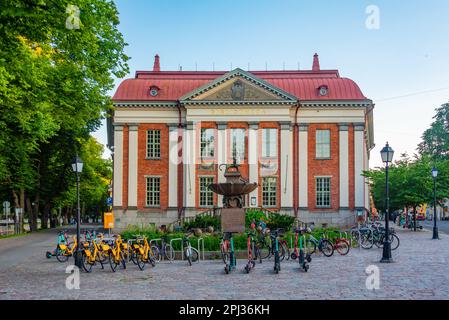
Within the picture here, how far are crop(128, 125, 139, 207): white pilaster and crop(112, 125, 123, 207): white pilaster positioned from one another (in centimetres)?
64

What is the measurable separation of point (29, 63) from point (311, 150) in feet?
92.5

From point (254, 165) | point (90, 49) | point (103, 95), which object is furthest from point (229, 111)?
point (90, 49)

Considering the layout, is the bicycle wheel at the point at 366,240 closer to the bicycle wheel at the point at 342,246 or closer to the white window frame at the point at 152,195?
the bicycle wheel at the point at 342,246

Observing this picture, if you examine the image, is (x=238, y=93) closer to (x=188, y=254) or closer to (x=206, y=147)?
(x=206, y=147)

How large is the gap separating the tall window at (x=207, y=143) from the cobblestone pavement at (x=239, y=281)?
26.4 m

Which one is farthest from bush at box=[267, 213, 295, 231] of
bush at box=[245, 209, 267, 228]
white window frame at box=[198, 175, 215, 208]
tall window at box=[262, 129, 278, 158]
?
tall window at box=[262, 129, 278, 158]

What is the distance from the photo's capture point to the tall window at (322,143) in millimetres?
45938

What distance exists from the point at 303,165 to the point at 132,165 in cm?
1337

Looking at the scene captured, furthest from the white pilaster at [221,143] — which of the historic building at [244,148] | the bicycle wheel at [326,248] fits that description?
the bicycle wheel at [326,248]

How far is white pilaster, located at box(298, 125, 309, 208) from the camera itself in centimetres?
4548

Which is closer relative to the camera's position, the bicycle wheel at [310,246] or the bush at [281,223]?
the bicycle wheel at [310,246]

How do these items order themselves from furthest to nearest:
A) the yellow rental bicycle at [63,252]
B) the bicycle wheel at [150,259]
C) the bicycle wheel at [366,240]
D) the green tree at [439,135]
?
1. the green tree at [439,135]
2. the bicycle wheel at [366,240]
3. the yellow rental bicycle at [63,252]
4. the bicycle wheel at [150,259]

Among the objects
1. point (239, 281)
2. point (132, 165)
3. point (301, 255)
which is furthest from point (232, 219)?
point (132, 165)

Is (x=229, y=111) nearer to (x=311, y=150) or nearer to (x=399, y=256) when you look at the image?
(x=311, y=150)
